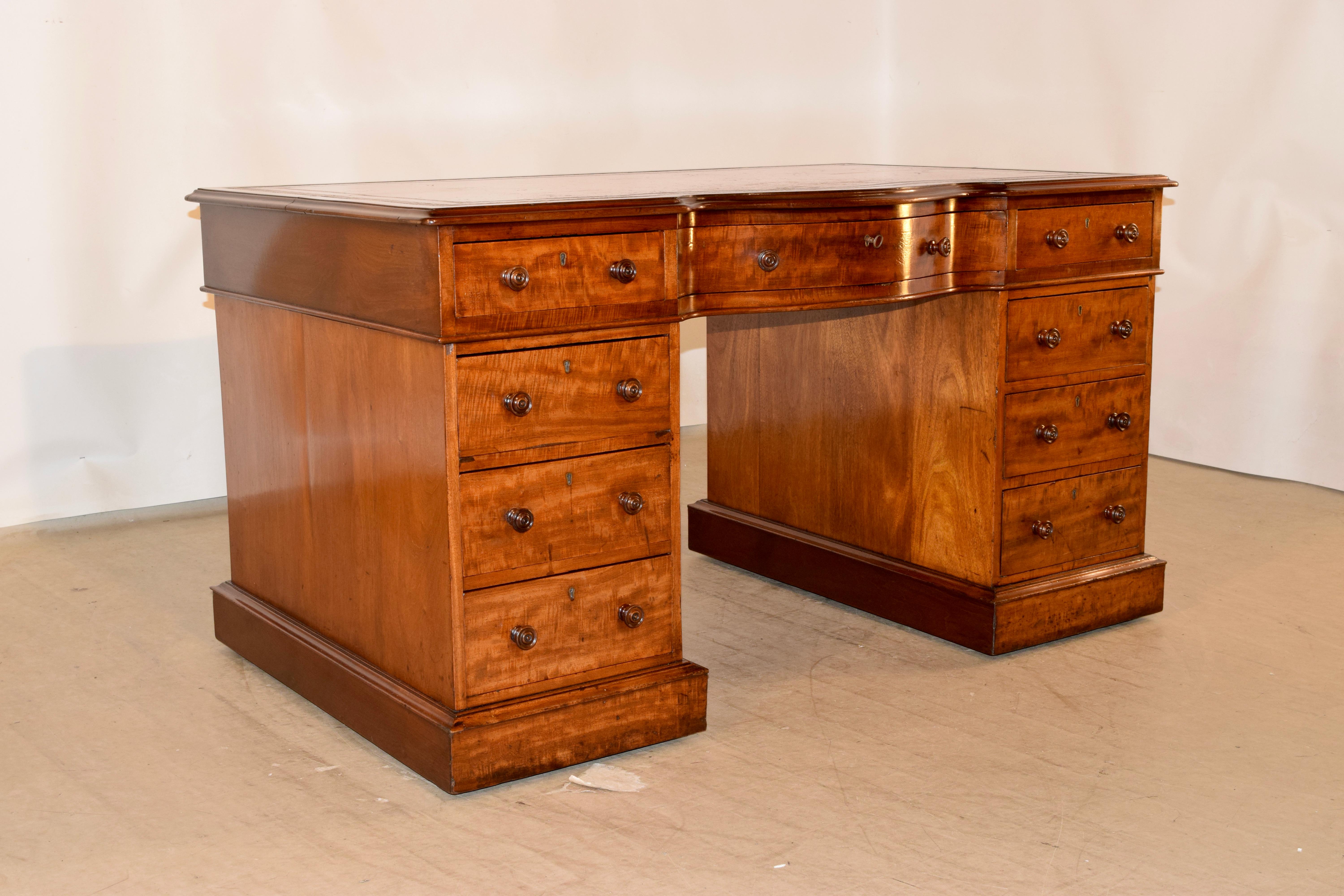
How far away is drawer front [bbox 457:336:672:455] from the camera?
211cm

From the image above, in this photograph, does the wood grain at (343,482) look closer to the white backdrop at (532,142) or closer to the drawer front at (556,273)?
the drawer front at (556,273)

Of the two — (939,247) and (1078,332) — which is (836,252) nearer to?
(939,247)

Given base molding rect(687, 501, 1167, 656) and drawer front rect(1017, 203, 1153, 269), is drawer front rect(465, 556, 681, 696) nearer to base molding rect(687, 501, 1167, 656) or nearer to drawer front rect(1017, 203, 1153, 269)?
base molding rect(687, 501, 1167, 656)

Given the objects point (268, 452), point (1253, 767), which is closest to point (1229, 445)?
point (1253, 767)

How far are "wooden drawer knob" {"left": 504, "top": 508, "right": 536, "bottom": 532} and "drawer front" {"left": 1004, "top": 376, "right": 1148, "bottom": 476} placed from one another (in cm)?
107

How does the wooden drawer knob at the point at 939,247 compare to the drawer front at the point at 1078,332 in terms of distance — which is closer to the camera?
the wooden drawer knob at the point at 939,247

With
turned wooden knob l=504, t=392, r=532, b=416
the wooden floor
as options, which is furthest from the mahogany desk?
the wooden floor

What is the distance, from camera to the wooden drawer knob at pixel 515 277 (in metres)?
2.08

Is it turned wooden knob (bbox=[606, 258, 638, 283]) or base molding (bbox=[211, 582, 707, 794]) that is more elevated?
turned wooden knob (bbox=[606, 258, 638, 283])

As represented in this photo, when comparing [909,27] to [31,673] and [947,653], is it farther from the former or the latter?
[31,673]

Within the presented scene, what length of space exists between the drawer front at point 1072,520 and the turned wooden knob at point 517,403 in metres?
1.11

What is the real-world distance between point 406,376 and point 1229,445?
3110mm

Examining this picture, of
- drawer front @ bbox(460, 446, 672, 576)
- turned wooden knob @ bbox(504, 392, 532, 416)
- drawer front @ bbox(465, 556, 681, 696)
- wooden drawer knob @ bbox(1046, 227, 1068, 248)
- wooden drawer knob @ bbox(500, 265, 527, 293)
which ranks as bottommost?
drawer front @ bbox(465, 556, 681, 696)

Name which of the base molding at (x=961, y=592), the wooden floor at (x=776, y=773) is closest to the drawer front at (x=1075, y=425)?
the base molding at (x=961, y=592)
